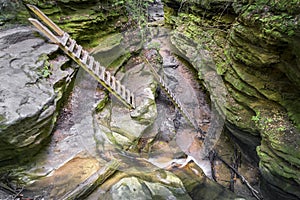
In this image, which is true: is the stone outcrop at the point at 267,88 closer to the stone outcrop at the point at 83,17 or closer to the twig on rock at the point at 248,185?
the twig on rock at the point at 248,185

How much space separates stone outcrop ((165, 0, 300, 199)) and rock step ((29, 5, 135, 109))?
295 cm

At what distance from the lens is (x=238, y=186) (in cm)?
546

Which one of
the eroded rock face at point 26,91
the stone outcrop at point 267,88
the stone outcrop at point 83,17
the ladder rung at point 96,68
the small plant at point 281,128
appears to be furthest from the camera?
the stone outcrop at point 83,17

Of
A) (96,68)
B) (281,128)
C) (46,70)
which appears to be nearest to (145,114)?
(96,68)

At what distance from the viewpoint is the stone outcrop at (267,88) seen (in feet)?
14.2

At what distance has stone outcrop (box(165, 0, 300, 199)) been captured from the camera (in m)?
4.32

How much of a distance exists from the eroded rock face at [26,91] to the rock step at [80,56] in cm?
24

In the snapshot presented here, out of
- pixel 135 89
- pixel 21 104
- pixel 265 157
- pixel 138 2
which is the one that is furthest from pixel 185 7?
pixel 21 104

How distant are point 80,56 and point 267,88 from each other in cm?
468

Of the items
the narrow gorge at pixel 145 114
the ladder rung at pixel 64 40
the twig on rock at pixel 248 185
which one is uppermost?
the ladder rung at pixel 64 40

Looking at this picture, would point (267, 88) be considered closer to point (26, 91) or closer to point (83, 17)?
point (26, 91)

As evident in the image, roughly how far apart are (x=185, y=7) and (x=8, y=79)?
887 centimetres

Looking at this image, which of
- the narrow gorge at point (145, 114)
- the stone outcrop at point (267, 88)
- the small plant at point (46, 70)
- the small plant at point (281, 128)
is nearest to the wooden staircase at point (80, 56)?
the narrow gorge at point (145, 114)

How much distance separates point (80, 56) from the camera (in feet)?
18.9
